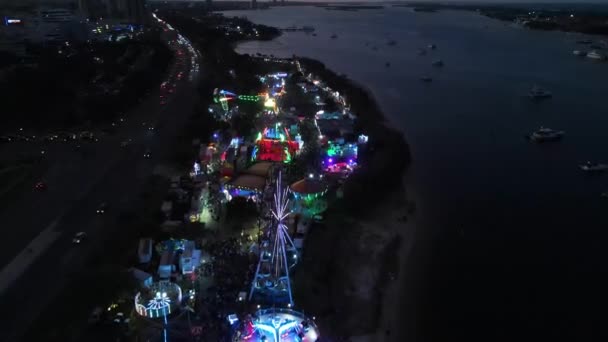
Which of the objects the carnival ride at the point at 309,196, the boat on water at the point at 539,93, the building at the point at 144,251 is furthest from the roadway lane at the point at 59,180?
the boat on water at the point at 539,93

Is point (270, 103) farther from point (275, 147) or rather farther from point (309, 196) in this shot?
point (309, 196)

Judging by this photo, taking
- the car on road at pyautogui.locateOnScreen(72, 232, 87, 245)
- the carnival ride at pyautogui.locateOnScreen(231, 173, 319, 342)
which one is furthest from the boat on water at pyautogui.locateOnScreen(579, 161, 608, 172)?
the car on road at pyautogui.locateOnScreen(72, 232, 87, 245)

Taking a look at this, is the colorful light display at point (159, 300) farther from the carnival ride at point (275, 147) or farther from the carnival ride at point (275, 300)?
the carnival ride at point (275, 147)

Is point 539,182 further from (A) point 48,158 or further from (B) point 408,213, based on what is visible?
(A) point 48,158

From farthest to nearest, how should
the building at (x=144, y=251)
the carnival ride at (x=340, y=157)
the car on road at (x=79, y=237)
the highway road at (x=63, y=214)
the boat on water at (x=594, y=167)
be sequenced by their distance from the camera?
the boat on water at (x=594, y=167)
the carnival ride at (x=340, y=157)
the car on road at (x=79, y=237)
the building at (x=144, y=251)
the highway road at (x=63, y=214)

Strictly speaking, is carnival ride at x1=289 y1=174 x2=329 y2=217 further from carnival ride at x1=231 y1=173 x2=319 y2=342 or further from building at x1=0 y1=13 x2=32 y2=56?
building at x1=0 y1=13 x2=32 y2=56

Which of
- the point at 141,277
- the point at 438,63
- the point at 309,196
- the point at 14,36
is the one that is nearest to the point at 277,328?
the point at 141,277
